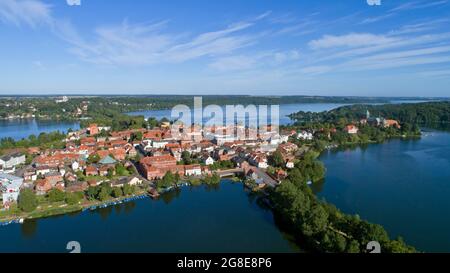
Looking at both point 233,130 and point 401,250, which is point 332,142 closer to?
point 233,130

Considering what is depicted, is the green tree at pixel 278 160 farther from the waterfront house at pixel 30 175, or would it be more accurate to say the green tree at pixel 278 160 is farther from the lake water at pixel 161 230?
the waterfront house at pixel 30 175

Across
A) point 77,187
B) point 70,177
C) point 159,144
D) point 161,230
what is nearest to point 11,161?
point 70,177

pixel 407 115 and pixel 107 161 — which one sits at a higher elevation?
pixel 407 115

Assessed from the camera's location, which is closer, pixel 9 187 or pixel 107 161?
pixel 9 187

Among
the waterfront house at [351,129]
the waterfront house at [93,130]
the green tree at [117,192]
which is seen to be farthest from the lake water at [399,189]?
the waterfront house at [93,130]

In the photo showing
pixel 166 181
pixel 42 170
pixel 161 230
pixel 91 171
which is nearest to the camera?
pixel 161 230

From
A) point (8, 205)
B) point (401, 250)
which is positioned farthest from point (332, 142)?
point (8, 205)

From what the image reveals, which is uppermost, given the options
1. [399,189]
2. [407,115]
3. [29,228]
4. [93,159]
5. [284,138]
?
[407,115]

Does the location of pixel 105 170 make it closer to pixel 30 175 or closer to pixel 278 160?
pixel 30 175
